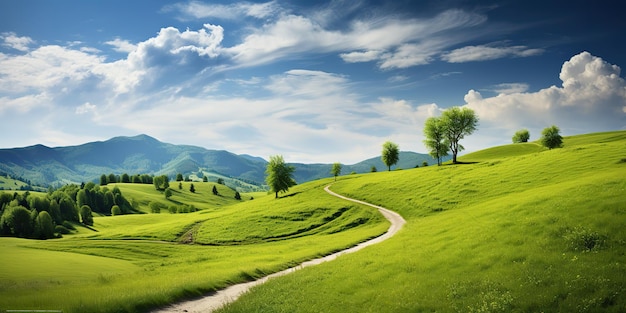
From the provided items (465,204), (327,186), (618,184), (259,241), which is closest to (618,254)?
(618,184)

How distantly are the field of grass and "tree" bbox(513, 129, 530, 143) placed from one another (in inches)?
4905

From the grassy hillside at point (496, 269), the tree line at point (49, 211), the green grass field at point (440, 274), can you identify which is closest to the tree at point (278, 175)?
the green grass field at point (440, 274)

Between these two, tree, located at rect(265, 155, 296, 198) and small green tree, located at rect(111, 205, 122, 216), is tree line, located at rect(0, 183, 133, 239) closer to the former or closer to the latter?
small green tree, located at rect(111, 205, 122, 216)


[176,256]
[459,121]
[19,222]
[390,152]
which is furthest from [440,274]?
[19,222]

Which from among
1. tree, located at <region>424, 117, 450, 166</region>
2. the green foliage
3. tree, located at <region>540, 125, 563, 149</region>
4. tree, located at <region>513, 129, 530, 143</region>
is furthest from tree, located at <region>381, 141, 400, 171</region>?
the green foliage

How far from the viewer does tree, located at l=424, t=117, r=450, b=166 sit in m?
114

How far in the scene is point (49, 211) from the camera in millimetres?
129500

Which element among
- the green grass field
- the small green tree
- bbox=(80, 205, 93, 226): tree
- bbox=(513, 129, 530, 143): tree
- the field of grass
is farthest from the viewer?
the small green tree

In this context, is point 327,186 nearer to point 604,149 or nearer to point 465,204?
point 465,204

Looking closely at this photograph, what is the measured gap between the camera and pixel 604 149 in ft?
208

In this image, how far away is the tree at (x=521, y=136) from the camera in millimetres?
177500

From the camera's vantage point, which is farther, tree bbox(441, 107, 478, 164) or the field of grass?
tree bbox(441, 107, 478, 164)

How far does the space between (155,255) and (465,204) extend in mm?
52648

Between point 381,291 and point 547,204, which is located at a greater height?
point 547,204
